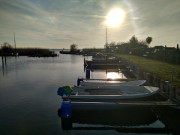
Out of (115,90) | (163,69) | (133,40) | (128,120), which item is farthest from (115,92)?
(133,40)

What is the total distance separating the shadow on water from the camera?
9.34 metres

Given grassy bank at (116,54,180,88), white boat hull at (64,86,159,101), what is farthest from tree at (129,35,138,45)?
white boat hull at (64,86,159,101)

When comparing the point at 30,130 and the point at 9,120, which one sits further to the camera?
the point at 9,120

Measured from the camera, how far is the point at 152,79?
1639 cm

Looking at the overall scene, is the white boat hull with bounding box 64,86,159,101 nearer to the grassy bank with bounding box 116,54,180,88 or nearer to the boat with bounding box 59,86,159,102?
the boat with bounding box 59,86,159,102

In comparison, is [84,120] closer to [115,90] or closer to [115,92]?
[115,92]

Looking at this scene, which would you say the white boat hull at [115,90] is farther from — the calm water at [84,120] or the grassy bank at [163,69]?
the grassy bank at [163,69]

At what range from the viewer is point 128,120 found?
10.4 m

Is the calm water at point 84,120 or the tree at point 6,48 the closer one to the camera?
the calm water at point 84,120

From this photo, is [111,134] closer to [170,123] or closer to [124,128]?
[124,128]

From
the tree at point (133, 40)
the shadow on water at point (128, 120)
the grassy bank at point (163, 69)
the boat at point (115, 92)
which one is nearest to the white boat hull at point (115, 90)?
the boat at point (115, 92)

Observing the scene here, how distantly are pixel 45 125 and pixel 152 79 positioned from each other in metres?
12.3

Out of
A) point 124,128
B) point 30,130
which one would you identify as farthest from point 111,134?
point 30,130

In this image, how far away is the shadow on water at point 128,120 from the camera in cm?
934
